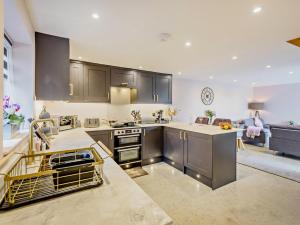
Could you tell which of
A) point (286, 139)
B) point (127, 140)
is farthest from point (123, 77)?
point (286, 139)

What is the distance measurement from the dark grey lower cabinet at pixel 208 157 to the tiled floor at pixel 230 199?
141mm

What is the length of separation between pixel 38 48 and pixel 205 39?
2.43m

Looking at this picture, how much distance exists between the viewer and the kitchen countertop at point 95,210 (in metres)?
0.58

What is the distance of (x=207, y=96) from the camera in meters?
6.20

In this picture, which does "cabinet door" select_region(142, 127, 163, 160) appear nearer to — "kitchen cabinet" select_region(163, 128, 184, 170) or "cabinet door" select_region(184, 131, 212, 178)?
"kitchen cabinet" select_region(163, 128, 184, 170)

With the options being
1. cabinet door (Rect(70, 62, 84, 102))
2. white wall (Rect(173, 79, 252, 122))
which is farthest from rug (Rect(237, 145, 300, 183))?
cabinet door (Rect(70, 62, 84, 102))

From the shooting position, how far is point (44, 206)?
663mm

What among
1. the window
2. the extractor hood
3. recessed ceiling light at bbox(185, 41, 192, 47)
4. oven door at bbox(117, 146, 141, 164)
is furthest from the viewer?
the extractor hood

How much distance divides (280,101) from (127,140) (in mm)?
7617

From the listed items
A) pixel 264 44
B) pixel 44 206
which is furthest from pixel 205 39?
pixel 44 206

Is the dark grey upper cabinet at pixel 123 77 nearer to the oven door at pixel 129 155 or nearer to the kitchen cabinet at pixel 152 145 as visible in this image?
the kitchen cabinet at pixel 152 145

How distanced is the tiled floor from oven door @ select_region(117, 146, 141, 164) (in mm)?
535

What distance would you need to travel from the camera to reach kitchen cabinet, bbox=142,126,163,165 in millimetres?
3473

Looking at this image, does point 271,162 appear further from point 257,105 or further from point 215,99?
point 257,105
